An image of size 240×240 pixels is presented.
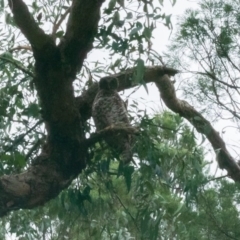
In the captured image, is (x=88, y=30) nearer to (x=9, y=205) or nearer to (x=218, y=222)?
(x=9, y=205)

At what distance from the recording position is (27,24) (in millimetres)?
2303

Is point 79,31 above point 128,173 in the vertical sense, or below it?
above

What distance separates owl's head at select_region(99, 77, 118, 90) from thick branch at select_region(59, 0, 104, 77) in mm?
230

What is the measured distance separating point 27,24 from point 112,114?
1.89 feet

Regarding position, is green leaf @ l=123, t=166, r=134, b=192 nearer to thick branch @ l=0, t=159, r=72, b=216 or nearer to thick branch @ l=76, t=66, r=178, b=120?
thick branch @ l=0, t=159, r=72, b=216

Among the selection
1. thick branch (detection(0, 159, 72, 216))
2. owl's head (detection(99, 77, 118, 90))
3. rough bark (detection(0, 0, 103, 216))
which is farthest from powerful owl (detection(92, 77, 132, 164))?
thick branch (detection(0, 159, 72, 216))

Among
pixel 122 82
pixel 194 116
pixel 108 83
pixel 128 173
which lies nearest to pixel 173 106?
pixel 194 116

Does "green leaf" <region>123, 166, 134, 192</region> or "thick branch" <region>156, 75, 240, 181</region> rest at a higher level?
"thick branch" <region>156, 75, 240, 181</region>

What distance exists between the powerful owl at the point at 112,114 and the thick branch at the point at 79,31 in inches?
9.1

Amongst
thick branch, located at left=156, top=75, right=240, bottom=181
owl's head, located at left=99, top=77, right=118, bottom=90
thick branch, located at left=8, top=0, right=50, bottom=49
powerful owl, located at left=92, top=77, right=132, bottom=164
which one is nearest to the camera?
thick branch, located at left=8, top=0, right=50, bottom=49

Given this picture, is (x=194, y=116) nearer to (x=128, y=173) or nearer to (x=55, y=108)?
(x=128, y=173)

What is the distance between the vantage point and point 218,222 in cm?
338

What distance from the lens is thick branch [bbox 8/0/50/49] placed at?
2279mm

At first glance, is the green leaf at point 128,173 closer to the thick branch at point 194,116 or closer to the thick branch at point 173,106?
the thick branch at point 173,106
